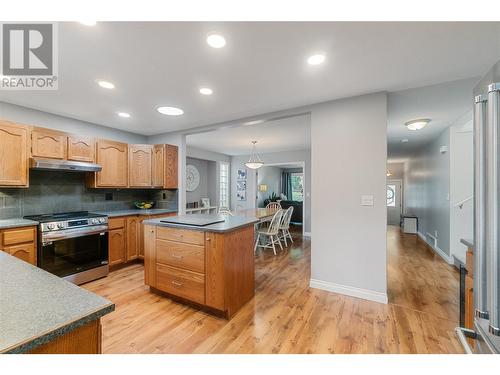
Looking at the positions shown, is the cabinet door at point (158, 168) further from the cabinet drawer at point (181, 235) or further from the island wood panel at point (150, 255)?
the cabinet drawer at point (181, 235)

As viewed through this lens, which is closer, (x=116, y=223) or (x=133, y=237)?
(x=116, y=223)

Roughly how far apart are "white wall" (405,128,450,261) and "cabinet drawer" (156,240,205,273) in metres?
4.20

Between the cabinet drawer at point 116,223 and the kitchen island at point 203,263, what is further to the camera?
the cabinet drawer at point 116,223

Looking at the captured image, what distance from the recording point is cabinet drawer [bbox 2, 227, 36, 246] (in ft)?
7.47

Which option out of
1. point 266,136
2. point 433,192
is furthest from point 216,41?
point 433,192

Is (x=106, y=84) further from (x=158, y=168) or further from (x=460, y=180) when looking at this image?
(x=460, y=180)

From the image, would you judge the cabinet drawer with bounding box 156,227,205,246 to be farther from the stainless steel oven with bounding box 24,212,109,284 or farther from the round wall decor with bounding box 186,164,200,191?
the round wall decor with bounding box 186,164,200,191

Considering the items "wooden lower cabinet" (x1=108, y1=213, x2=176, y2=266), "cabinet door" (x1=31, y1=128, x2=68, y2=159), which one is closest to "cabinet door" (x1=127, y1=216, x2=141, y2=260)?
"wooden lower cabinet" (x1=108, y1=213, x2=176, y2=266)

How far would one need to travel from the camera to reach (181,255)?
7.47 ft

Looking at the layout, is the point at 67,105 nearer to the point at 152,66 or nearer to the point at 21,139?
the point at 21,139

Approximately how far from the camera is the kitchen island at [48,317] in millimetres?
544

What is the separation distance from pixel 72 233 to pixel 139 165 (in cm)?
150

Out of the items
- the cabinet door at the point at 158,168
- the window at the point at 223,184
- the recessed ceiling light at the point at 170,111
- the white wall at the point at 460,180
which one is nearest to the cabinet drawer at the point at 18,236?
the cabinet door at the point at 158,168

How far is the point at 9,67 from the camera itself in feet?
6.14
